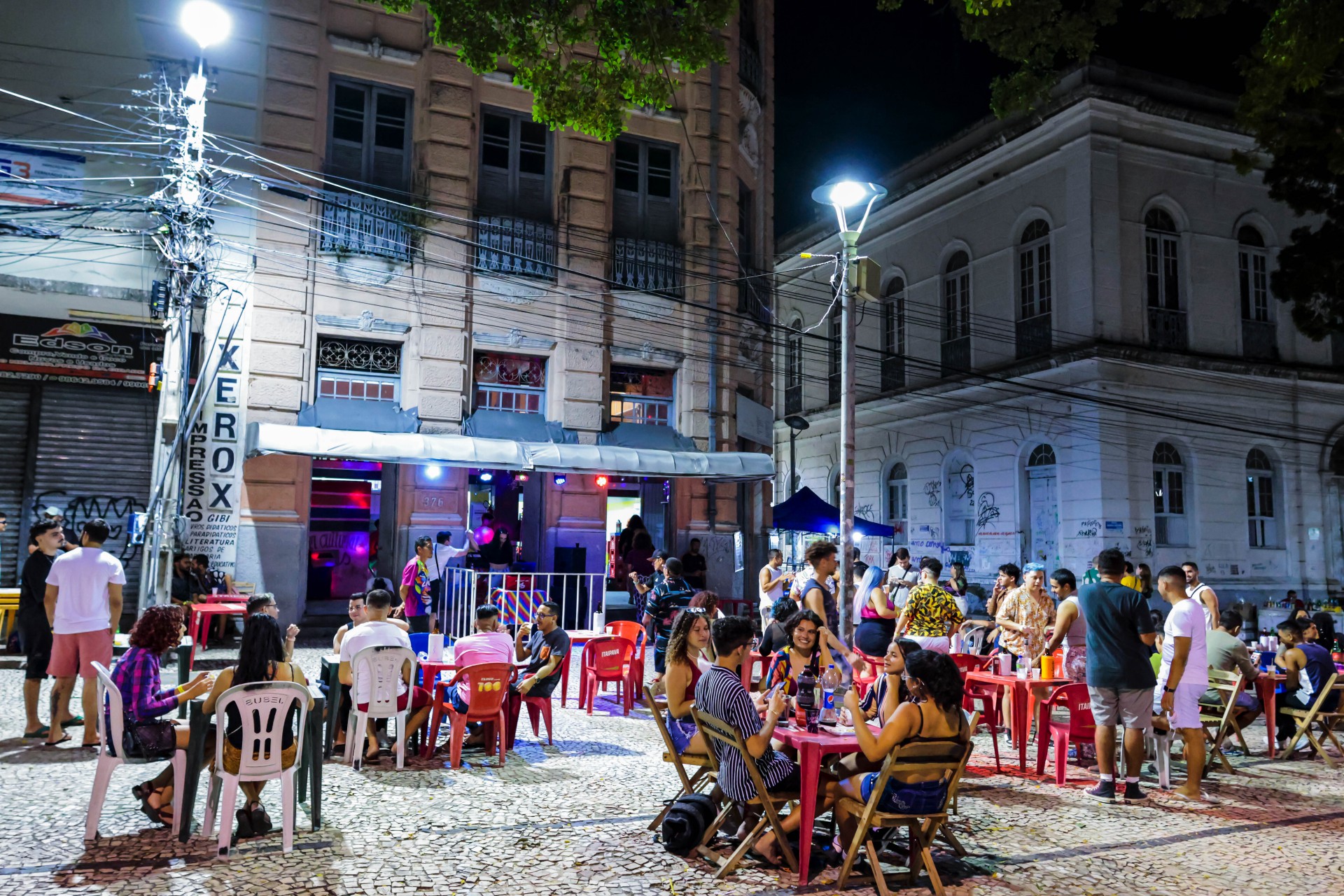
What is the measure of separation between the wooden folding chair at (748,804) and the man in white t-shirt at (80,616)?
18.5ft

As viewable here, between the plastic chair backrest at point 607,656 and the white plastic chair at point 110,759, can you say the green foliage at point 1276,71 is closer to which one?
the plastic chair backrest at point 607,656

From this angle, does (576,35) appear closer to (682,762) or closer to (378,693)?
(378,693)

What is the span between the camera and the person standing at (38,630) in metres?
8.07

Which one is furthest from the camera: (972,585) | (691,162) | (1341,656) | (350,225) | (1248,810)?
(972,585)

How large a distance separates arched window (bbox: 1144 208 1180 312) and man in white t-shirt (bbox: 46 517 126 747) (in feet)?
70.8

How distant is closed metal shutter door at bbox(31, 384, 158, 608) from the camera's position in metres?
14.8

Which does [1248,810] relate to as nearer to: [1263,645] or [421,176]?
[1263,645]

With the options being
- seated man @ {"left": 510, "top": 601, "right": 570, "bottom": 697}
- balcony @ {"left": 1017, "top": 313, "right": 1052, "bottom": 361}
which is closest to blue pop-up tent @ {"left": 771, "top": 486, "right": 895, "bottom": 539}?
balcony @ {"left": 1017, "top": 313, "right": 1052, "bottom": 361}

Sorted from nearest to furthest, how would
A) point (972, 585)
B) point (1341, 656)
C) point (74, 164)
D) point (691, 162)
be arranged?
1. point (1341, 656)
2. point (74, 164)
3. point (691, 162)
4. point (972, 585)

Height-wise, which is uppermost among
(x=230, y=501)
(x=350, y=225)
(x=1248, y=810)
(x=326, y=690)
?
(x=350, y=225)

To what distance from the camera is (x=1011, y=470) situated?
22.2 metres

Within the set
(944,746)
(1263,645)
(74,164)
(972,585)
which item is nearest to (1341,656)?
(1263,645)

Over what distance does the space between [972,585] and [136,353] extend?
60.4 feet

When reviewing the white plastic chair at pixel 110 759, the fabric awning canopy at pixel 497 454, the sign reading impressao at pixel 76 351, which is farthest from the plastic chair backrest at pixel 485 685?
the sign reading impressao at pixel 76 351
